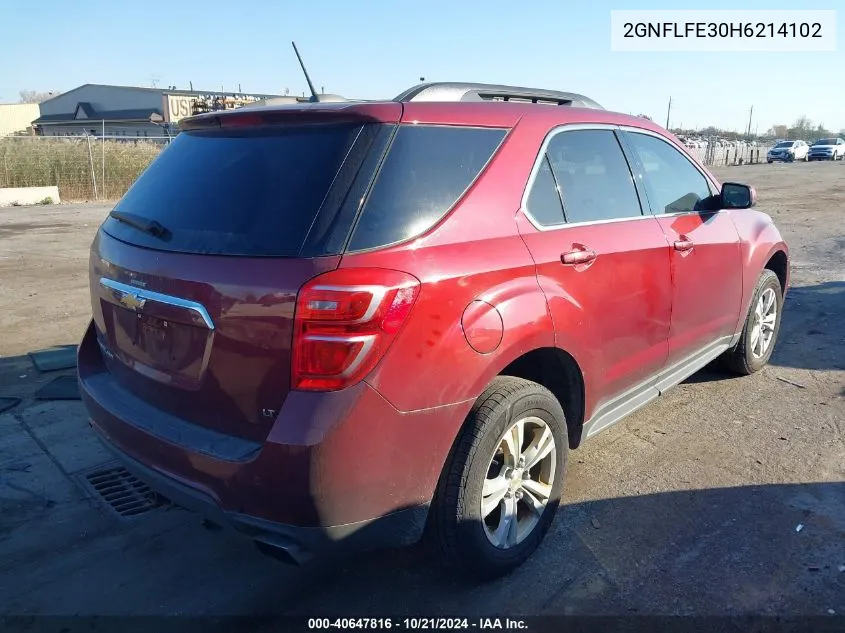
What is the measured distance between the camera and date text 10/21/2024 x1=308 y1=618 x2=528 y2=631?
2578 millimetres

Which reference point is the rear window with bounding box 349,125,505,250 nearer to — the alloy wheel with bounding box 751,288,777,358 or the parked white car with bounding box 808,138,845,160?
the alloy wheel with bounding box 751,288,777,358

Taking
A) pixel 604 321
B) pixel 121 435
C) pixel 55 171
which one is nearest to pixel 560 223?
pixel 604 321

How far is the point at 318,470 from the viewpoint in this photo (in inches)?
85.1

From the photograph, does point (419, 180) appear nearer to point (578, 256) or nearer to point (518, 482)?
point (578, 256)

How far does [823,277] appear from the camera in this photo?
8.73 m

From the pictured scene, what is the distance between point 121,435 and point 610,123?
9.24 ft

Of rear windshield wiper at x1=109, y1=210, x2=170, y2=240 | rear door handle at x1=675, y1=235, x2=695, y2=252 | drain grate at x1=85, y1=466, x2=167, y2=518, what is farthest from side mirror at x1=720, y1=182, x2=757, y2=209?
drain grate at x1=85, y1=466, x2=167, y2=518

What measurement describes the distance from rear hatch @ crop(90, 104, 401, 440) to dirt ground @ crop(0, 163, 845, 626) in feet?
2.72

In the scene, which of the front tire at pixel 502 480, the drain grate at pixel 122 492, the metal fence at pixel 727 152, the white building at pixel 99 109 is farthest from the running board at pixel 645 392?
the white building at pixel 99 109

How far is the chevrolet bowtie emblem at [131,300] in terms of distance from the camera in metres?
2.55

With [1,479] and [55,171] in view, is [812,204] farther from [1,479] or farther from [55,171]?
[55,171]

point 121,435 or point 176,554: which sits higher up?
point 121,435

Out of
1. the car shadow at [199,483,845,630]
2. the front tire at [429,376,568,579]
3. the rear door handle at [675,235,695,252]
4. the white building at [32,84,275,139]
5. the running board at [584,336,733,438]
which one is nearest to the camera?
the front tire at [429,376,568,579]

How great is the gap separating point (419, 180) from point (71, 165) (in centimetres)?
2106
